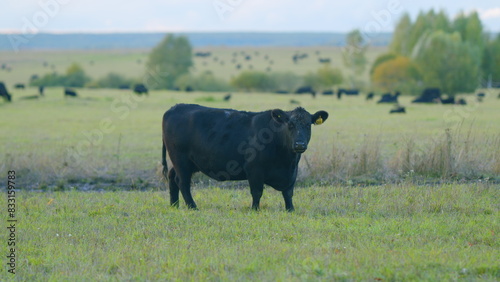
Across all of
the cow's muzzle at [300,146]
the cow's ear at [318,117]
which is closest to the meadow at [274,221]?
the cow's muzzle at [300,146]

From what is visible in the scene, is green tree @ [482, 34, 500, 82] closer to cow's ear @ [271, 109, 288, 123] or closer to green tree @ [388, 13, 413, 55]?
green tree @ [388, 13, 413, 55]

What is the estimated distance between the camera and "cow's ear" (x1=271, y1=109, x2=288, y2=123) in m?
10.6

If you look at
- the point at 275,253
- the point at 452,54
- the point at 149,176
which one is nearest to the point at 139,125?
the point at 149,176

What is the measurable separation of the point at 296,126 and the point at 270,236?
232 centimetres

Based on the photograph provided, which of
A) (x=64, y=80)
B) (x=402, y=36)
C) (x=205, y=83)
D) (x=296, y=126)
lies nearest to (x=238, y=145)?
(x=296, y=126)

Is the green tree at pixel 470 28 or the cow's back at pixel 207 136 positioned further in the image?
the green tree at pixel 470 28

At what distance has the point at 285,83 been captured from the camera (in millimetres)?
85000

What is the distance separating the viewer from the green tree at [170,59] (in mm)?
94125

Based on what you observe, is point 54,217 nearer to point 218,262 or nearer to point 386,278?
point 218,262

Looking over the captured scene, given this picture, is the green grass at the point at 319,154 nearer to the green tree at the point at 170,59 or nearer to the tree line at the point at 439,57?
the tree line at the point at 439,57

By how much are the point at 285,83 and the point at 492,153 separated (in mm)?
70804

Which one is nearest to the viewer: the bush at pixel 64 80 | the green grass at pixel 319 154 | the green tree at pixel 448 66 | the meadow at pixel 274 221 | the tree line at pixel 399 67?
the meadow at pixel 274 221

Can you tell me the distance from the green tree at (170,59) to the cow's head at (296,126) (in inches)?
3235

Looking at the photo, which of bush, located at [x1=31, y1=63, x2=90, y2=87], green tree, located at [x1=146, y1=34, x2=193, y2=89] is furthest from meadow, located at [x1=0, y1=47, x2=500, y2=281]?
green tree, located at [x1=146, y1=34, x2=193, y2=89]
